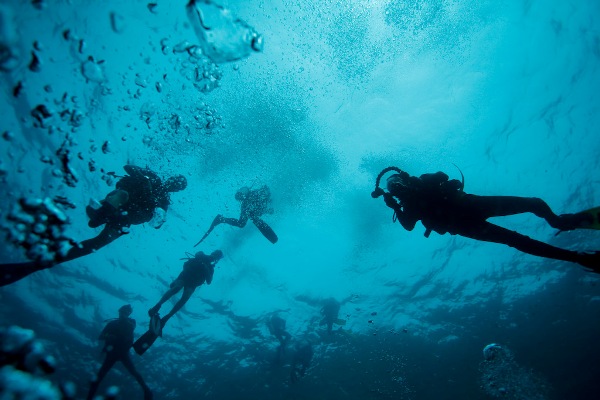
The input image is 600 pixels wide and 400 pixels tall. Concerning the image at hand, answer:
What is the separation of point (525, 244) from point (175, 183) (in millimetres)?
7436

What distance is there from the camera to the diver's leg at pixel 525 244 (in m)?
3.87

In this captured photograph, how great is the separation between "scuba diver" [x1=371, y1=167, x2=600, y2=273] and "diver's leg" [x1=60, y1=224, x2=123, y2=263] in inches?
227

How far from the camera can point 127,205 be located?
6.77 meters

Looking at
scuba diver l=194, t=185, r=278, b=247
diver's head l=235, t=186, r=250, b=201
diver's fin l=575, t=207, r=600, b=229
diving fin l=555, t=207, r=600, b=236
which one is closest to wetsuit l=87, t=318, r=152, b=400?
scuba diver l=194, t=185, r=278, b=247

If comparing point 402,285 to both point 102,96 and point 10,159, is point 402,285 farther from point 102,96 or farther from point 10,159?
point 10,159

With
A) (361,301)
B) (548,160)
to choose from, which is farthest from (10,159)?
(548,160)

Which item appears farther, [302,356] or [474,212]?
[302,356]

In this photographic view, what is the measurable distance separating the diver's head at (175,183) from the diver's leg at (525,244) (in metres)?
6.51

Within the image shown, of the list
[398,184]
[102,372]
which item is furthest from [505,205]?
[102,372]

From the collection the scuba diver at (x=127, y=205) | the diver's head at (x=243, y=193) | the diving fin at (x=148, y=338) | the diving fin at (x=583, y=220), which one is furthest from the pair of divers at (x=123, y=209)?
the diving fin at (x=583, y=220)

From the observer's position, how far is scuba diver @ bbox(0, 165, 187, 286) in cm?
612

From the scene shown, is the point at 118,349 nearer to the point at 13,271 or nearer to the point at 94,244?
the point at 94,244

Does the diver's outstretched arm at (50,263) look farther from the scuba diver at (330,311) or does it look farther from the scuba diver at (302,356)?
the scuba diver at (330,311)

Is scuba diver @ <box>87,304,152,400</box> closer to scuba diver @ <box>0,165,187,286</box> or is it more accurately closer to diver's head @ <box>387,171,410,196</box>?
scuba diver @ <box>0,165,187,286</box>
